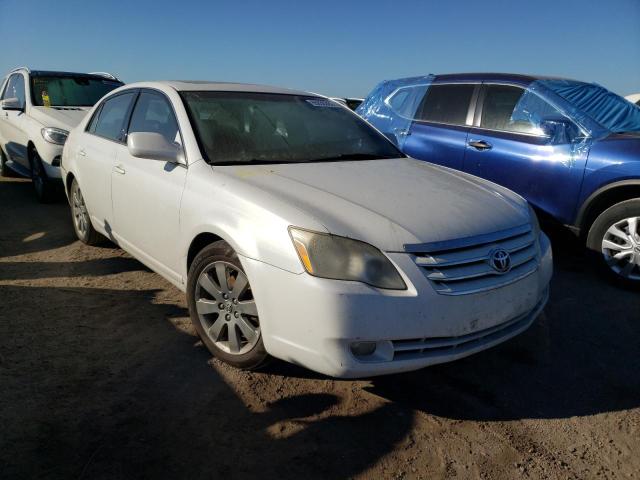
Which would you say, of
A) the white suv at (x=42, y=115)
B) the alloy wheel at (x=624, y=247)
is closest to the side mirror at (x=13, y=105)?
the white suv at (x=42, y=115)

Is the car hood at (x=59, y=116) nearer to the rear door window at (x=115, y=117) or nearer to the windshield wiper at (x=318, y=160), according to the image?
the rear door window at (x=115, y=117)

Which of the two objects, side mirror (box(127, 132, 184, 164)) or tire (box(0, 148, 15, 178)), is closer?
side mirror (box(127, 132, 184, 164))

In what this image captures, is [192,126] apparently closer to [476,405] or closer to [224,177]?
[224,177]

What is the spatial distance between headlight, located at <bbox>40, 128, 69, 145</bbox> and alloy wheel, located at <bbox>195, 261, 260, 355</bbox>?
425 centimetres

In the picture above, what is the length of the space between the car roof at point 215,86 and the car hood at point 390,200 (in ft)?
3.13

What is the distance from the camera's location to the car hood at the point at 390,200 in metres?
2.29

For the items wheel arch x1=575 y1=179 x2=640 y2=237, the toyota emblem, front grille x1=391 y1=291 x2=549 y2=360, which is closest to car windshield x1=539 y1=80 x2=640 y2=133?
wheel arch x1=575 y1=179 x2=640 y2=237

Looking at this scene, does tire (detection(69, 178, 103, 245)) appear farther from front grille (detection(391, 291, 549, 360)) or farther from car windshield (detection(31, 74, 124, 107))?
front grille (detection(391, 291, 549, 360))

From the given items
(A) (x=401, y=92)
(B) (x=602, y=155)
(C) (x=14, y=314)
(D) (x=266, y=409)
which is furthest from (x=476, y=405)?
(A) (x=401, y=92)

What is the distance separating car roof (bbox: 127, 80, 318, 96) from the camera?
3.49 metres

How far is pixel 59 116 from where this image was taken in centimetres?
643

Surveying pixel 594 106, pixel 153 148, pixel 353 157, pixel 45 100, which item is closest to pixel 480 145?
pixel 594 106

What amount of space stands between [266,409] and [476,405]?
1.03 m

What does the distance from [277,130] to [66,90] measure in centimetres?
525
